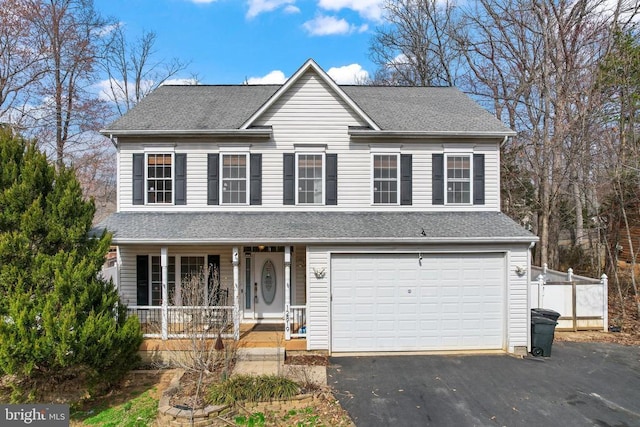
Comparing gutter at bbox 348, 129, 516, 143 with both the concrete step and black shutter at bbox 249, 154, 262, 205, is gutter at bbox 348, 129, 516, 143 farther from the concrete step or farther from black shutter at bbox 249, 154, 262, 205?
the concrete step

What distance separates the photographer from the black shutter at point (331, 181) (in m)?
10.6

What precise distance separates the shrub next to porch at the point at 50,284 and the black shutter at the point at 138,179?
304 cm

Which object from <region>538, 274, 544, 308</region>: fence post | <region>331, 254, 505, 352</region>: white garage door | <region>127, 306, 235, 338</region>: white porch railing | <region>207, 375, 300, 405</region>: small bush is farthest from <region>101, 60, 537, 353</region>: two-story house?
<region>207, 375, 300, 405</region>: small bush

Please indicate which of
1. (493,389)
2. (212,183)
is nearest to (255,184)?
(212,183)

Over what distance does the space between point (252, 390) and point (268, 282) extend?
4.60 metres

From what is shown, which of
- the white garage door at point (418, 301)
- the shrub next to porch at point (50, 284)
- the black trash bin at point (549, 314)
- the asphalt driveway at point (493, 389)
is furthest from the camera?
the black trash bin at point (549, 314)

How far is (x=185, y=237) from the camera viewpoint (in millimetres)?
9016

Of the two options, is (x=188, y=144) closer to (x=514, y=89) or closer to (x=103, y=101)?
(x=103, y=101)

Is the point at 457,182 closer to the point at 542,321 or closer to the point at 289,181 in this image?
the point at 542,321

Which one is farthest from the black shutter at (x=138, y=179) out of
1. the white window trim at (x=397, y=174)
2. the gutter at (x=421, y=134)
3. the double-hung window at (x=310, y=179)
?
the white window trim at (x=397, y=174)

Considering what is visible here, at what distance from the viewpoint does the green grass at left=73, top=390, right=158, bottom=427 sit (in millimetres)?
6176

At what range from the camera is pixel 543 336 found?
347 inches

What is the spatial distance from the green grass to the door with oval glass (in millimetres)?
4217

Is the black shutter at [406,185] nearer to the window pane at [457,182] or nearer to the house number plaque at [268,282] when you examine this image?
the window pane at [457,182]
